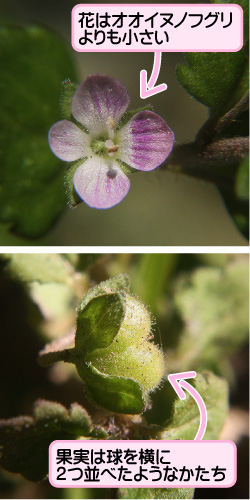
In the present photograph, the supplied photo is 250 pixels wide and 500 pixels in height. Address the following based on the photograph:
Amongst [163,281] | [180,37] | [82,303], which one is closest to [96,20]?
[180,37]

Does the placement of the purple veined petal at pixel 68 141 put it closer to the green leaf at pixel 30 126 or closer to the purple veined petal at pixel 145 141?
the purple veined petal at pixel 145 141

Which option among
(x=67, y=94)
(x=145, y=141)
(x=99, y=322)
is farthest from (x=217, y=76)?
(x=99, y=322)

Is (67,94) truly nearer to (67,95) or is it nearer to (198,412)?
(67,95)

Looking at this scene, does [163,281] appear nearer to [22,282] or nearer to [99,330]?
[22,282]

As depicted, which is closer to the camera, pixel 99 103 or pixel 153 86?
pixel 99 103

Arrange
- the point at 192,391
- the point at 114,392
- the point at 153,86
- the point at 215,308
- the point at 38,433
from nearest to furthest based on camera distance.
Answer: the point at 114,392 < the point at 38,433 < the point at 192,391 < the point at 153,86 < the point at 215,308

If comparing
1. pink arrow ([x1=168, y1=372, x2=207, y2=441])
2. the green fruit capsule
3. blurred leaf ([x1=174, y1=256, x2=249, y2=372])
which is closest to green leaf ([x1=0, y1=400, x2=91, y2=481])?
the green fruit capsule

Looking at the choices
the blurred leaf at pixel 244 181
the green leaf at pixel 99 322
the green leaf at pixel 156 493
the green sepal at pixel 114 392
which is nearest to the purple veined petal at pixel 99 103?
the blurred leaf at pixel 244 181
